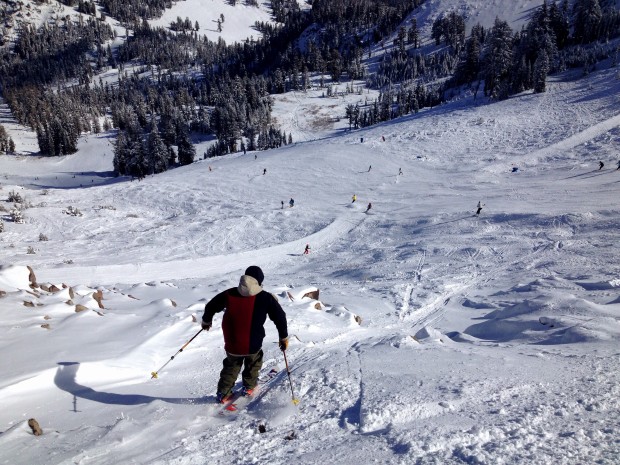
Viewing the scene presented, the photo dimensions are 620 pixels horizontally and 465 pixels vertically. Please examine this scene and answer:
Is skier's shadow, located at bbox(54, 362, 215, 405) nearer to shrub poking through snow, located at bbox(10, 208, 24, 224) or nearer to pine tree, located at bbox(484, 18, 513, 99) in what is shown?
shrub poking through snow, located at bbox(10, 208, 24, 224)

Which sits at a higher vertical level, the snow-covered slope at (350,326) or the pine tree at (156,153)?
the pine tree at (156,153)

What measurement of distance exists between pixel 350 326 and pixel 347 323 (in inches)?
8.6

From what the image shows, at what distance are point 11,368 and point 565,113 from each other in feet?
185

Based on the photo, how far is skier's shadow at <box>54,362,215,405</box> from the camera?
4.99m

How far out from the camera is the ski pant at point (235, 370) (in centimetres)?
485

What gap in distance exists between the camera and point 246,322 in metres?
4.67

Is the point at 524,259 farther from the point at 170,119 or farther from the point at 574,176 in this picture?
the point at 170,119

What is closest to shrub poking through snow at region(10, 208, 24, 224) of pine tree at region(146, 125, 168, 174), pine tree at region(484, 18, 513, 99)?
pine tree at region(146, 125, 168, 174)

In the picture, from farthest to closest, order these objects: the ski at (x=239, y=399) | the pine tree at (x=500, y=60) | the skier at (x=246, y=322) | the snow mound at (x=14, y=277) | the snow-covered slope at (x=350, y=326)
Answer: the pine tree at (x=500, y=60), the snow mound at (x=14, y=277), the ski at (x=239, y=399), the skier at (x=246, y=322), the snow-covered slope at (x=350, y=326)

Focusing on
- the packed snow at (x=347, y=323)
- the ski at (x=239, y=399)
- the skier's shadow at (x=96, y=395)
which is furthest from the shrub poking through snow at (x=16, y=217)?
the ski at (x=239, y=399)

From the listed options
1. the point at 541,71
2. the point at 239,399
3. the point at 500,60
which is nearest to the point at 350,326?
the point at 239,399

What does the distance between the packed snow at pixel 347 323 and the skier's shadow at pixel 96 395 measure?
0.09 feet

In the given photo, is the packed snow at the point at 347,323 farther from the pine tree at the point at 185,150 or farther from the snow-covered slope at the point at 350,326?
the pine tree at the point at 185,150

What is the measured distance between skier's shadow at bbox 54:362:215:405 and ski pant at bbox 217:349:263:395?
A: 341mm
